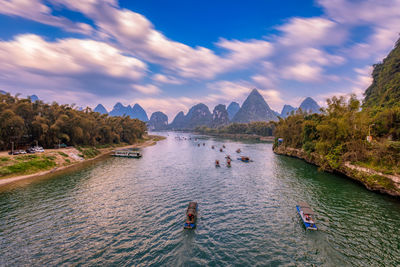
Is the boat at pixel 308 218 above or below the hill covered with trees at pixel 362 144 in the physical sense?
below

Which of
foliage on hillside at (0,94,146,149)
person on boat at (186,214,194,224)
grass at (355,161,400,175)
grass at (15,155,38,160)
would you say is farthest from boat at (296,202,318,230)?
foliage on hillside at (0,94,146,149)

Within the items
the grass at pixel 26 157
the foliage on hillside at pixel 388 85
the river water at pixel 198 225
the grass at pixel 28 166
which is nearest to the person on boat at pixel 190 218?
the river water at pixel 198 225

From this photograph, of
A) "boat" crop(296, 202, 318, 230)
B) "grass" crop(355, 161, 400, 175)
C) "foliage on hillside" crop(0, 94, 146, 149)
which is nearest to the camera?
"boat" crop(296, 202, 318, 230)

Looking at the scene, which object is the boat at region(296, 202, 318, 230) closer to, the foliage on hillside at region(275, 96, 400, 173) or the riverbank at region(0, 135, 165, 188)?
the foliage on hillside at region(275, 96, 400, 173)

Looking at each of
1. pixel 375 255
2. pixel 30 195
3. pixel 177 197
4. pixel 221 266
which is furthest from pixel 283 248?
pixel 30 195

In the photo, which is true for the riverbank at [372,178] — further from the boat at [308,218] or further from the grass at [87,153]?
the grass at [87,153]

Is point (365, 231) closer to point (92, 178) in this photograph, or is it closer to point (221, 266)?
point (221, 266)
